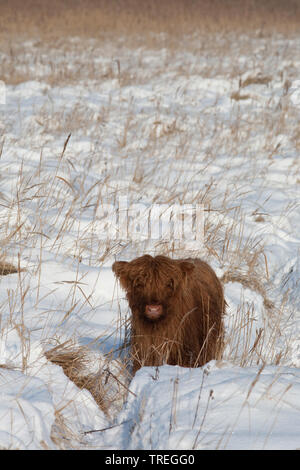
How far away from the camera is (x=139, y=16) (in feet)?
66.4

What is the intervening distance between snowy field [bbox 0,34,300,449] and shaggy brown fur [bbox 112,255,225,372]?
0.21m

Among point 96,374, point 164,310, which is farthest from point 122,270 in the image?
point 96,374

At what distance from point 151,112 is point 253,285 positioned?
5.91m

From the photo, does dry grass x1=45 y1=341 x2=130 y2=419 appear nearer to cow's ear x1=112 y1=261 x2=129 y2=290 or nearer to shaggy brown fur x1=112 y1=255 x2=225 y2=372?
shaggy brown fur x1=112 y1=255 x2=225 y2=372

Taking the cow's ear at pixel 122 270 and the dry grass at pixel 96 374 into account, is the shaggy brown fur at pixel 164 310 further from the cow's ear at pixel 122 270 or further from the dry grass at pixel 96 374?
the dry grass at pixel 96 374

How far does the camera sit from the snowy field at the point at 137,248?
7.16ft

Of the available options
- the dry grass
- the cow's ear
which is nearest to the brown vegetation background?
the cow's ear

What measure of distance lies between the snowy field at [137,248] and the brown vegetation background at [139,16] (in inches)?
286

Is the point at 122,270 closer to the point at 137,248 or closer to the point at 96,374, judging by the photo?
the point at 96,374

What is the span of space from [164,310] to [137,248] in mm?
1496

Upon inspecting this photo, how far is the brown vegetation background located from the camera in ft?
60.7

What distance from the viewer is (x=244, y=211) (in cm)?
573

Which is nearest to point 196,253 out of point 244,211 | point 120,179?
point 244,211

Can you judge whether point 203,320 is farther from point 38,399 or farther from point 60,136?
point 60,136
